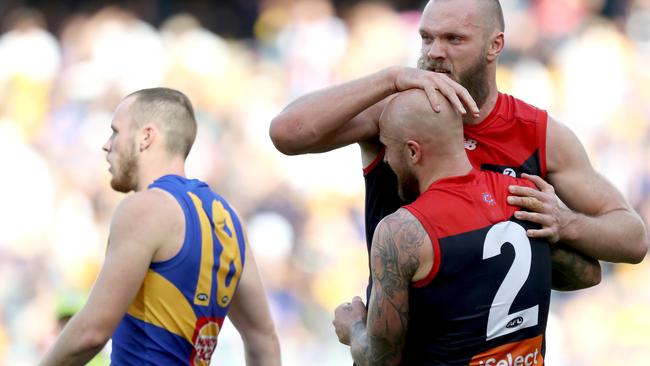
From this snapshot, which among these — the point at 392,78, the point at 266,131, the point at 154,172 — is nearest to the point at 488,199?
the point at 392,78

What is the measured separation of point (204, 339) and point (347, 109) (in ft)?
3.63

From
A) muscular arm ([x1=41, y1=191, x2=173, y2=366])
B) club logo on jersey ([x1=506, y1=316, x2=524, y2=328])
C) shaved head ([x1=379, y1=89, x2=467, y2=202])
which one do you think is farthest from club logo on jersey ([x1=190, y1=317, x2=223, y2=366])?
club logo on jersey ([x1=506, y1=316, x2=524, y2=328])

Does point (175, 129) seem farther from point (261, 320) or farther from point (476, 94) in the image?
point (476, 94)

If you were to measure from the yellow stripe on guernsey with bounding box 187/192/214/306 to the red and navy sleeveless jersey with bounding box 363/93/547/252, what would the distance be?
0.67 m

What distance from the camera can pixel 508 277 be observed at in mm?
3723

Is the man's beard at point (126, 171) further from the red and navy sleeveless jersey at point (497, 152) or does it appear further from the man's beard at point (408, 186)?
the man's beard at point (408, 186)

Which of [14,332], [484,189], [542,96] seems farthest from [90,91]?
[484,189]

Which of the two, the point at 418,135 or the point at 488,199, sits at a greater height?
the point at 418,135

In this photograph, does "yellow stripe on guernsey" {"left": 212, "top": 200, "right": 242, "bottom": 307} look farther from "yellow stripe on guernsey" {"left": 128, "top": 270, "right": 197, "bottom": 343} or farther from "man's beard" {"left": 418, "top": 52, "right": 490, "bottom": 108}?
"man's beard" {"left": 418, "top": 52, "right": 490, "bottom": 108}

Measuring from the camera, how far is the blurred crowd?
10211 mm

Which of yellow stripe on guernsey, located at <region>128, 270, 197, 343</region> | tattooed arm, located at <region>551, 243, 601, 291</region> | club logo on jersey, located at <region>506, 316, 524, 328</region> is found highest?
yellow stripe on guernsey, located at <region>128, 270, 197, 343</region>

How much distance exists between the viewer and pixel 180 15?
43.3ft

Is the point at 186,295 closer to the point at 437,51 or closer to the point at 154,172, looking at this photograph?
the point at 154,172

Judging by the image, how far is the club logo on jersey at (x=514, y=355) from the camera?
12.2 feet
